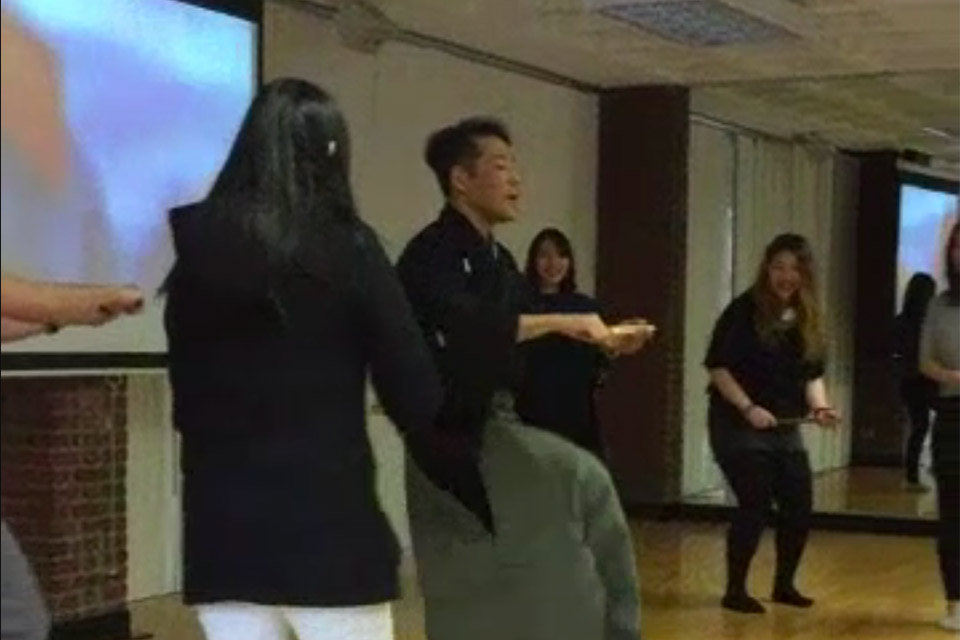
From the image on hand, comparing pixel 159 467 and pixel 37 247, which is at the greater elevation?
pixel 37 247

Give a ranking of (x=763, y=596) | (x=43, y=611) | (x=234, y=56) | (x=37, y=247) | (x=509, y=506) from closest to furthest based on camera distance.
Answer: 1. (x=37, y=247)
2. (x=43, y=611)
3. (x=509, y=506)
4. (x=234, y=56)
5. (x=763, y=596)

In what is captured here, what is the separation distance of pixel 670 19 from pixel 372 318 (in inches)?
179

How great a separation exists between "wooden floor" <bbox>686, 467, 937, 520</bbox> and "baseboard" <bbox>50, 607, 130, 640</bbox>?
328cm

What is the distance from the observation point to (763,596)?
19.5ft

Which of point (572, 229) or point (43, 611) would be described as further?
point (572, 229)

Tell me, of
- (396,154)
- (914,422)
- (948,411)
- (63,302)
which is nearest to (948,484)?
(948,411)

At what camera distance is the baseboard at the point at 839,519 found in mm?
7668

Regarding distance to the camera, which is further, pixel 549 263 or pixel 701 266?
pixel 701 266

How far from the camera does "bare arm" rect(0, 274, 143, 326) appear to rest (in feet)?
4.99

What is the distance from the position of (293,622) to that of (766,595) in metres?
4.16

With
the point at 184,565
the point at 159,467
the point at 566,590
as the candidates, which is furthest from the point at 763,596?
the point at 184,565

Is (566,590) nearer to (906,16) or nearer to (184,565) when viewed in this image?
(184,565)

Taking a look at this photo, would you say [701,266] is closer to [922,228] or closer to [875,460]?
[922,228]

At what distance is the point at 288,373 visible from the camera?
1.95 metres
